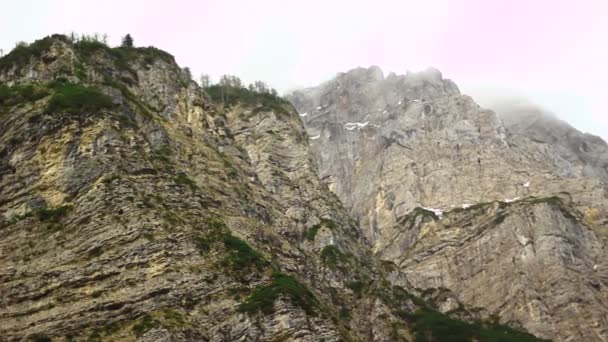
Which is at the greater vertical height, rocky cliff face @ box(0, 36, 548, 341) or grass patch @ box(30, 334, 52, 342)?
rocky cliff face @ box(0, 36, 548, 341)

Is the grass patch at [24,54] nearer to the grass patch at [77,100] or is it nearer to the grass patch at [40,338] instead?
the grass patch at [77,100]

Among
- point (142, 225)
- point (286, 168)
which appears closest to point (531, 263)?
point (286, 168)

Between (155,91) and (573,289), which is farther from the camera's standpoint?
(573,289)

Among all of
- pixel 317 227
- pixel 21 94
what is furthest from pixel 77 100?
pixel 317 227

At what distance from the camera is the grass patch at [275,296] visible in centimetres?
9044

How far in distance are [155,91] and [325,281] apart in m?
45.5

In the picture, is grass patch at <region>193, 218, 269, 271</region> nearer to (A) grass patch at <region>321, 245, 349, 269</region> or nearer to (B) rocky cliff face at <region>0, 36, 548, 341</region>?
(B) rocky cliff face at <region>0, 36, 548, 341</region>

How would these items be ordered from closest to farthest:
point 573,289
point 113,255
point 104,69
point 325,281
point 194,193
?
point 113,255 → point 194,193 → point 325,281 → point 104,69 → point 573,289

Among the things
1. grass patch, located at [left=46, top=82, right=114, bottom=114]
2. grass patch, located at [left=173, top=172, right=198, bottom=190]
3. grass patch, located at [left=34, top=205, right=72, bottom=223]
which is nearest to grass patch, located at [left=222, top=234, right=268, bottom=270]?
grass patch, located at [left=173, top=172, right=198, bottom=190]

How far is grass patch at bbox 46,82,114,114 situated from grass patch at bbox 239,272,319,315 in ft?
113

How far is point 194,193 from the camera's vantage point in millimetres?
109500

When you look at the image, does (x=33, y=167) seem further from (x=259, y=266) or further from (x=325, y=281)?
(x=325, y=281)

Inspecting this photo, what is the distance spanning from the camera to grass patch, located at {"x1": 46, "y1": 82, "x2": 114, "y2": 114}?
11100 cm

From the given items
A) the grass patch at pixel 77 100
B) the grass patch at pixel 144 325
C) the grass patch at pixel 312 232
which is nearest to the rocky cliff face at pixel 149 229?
the grass patch at pixel 144 325
